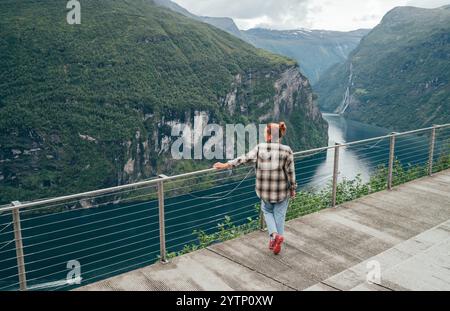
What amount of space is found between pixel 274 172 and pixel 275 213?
0.58 m

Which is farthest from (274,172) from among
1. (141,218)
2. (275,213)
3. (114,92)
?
(114,92)

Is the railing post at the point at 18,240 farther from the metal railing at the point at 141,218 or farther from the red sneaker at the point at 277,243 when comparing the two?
the red sneaker at the point at 277,243

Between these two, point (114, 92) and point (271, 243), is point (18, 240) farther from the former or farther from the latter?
point (114, 92)

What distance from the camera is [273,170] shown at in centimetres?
524

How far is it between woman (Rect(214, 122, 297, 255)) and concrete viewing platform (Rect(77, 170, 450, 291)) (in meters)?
0.52

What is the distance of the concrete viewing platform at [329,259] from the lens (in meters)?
4.81

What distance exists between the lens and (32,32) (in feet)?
382

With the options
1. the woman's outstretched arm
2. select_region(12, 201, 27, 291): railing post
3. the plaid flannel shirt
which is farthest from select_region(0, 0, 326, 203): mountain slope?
the plaid flannel shirt

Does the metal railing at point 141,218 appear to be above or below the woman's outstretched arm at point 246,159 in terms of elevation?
below

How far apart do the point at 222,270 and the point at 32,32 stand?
12651 cm

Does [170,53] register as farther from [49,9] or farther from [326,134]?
[326,134]

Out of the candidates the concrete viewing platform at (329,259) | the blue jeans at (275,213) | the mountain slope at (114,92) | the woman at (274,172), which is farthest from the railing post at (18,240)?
the mountain slope at (114,92)
